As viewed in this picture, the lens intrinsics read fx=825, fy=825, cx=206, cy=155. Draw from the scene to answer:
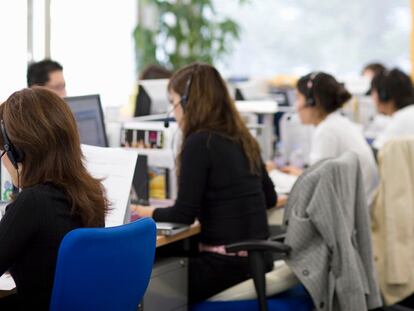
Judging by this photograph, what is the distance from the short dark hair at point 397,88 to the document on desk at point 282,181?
1.04 m

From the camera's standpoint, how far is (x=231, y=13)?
915cm

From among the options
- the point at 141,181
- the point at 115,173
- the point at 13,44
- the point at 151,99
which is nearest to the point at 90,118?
the point at 141,181

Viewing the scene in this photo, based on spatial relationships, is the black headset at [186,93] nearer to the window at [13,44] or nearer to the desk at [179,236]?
the desk at [179,236]

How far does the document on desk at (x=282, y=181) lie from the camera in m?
3.82

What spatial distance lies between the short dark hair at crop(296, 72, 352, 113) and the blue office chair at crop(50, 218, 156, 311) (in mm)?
1959

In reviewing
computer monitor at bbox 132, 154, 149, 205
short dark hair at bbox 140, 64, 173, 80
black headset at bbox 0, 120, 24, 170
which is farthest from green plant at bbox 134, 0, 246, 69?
black headset at bbox 0, 120, 24, 170

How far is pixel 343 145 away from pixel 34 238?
2.10 metres

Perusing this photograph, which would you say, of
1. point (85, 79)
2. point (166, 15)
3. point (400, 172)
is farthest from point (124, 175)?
point (166, 15)

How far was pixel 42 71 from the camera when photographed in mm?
Answer: 3803

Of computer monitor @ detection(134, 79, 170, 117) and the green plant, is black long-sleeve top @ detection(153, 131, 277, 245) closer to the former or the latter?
computer monitor @ detection(134, 79, 170, 117)

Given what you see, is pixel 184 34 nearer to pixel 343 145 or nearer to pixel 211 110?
pixel 343 145

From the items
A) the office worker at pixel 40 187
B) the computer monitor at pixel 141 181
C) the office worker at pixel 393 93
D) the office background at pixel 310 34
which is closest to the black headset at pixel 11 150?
the office worker at pixel 40 187

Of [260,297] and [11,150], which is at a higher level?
[11,150]

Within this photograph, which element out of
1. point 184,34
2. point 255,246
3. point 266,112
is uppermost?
point 184,34
